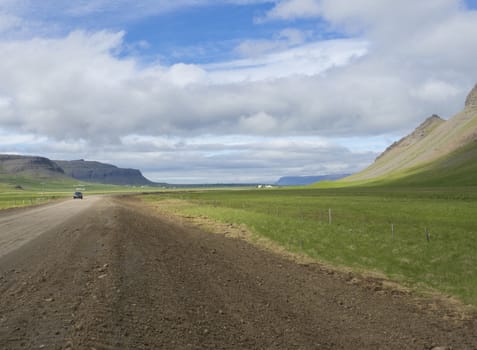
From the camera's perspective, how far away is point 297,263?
66.9 ft

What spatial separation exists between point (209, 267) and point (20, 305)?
7432mm

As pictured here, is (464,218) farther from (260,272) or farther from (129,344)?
(129,344)

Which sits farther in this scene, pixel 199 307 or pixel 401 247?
pixel 401 247

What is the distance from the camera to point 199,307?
37.6 feet

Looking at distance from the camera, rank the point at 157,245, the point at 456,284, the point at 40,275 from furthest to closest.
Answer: the point at 157,245
the point at 456,284
the point at 40,275

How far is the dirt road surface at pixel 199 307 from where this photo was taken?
923 cm

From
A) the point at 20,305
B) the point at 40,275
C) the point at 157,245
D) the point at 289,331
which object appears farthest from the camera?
the point at 157,245

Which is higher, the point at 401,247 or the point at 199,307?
the point at 199,307

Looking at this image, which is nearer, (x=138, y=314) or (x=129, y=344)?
(x=129, y=344)

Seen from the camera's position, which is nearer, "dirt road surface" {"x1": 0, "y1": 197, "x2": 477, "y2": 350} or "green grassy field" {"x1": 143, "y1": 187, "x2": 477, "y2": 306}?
"dirt road surface" {"x1": 0, "y1": 197, "x2": 477, "y2": 350}

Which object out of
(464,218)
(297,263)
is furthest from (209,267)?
(464,218)

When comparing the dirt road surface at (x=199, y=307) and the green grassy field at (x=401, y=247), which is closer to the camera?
the dirt road surface at (x=199, y=307)

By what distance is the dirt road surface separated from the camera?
9.23m

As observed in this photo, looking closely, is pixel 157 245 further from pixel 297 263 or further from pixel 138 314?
pixel 138 314
